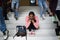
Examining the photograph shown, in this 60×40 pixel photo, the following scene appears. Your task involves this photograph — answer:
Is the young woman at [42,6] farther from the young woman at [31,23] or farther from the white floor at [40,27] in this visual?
the young woman at [31,23]

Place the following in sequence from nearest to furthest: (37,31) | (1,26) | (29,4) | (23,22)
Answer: (1,26)
(37,31)
(23,22)
(29,4)

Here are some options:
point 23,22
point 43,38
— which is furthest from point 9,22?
point 43,38

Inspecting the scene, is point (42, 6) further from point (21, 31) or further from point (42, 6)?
point (21, 31)

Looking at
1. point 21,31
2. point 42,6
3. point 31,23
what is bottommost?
point 21,31

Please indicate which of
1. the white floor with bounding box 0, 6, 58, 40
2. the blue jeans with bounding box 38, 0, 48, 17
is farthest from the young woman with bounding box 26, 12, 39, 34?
the blue jeans with bounding box 38, 0, 48, 17

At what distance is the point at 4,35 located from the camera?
15.4 feet

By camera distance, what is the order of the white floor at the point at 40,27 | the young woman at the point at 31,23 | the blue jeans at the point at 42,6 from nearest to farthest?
the white floor at the point at 40,27, the young woman at the point at 31,23, the blue jeans at the point at 42,6

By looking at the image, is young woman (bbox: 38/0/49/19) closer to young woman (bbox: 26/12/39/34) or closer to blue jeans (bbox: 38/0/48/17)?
blue jeans (bbox: 38/0/48/17)

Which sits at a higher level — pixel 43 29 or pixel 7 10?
pixel 7 10

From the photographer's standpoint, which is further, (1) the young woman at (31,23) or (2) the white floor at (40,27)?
(1) the young woman at (31,23)

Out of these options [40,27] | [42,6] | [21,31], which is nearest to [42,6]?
[42,6]

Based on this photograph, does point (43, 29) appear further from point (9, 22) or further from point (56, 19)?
point (9, 22)

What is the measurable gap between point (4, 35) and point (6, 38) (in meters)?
0.12

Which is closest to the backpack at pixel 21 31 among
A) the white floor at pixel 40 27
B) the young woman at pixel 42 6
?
the white floor at pixel 40 27
